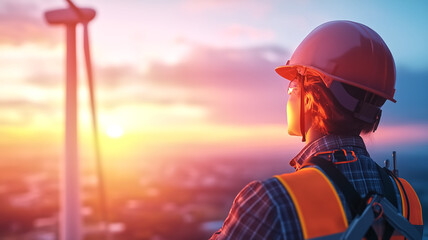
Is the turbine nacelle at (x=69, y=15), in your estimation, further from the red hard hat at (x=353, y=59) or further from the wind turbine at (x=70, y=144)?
the red hard hat at (x=353, y=59)

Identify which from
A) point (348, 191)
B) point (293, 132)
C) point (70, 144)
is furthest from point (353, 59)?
point (70, 144)

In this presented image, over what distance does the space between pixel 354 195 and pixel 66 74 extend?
44.9 feet

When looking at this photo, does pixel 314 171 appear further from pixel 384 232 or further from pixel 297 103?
pixel 297 103

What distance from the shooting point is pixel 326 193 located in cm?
192

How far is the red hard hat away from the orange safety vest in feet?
→ 2.86

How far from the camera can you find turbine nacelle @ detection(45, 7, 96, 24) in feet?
42.5

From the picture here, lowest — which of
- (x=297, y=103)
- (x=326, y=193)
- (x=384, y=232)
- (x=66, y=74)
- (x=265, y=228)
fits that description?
(x=384, y=232)

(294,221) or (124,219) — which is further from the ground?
(294,221)

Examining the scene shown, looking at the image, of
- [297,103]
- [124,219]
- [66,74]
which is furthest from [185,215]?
[297,103]

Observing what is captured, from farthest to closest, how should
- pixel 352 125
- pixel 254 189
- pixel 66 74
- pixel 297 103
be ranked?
Answer: pixel 66 74 < pixel 297 103 < pixel 352 125 < pixel 254 189

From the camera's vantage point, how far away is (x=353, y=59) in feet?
Result: 8.72

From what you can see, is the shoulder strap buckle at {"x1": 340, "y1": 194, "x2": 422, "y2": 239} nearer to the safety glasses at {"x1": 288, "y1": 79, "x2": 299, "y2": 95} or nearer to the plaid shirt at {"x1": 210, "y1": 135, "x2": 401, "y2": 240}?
the plaid shirt at {"x1": 210, "y1": 135, "x2": 401, "y2": 240}

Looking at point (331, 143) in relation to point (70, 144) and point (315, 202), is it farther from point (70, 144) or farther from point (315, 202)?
point (70, 144)

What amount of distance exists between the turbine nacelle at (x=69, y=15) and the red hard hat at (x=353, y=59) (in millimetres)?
11654
